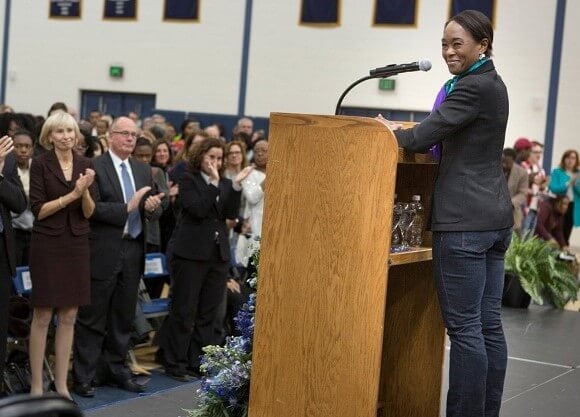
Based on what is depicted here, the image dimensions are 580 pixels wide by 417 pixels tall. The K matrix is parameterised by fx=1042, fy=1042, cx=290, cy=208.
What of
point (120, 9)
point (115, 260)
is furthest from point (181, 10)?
point (115, 260)

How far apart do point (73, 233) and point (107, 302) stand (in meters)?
0.73

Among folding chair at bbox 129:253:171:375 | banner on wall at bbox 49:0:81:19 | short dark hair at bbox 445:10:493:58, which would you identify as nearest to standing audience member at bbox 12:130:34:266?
folding chair at bbox 129:253:171:375

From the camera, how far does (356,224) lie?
3.63 meters

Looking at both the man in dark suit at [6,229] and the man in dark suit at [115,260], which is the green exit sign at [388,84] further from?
the man in dark suit at [6,229]

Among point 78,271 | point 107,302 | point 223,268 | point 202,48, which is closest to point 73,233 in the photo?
point 78,271

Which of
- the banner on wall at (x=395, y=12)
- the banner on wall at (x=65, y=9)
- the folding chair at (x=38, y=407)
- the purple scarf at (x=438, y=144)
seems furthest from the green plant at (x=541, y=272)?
the banner on wall at (x=65, y=9)

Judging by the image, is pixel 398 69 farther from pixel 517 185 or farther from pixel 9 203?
pixel 517 185

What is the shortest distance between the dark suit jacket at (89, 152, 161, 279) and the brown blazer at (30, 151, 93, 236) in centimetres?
26

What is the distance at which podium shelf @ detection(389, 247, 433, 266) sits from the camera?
3.64m

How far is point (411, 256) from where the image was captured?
3.79m

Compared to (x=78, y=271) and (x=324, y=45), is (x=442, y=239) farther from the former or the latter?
(x=324, y=45)

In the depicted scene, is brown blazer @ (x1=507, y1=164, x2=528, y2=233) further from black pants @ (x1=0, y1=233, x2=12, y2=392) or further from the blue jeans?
the blue jeans

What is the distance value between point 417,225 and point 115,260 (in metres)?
2.70

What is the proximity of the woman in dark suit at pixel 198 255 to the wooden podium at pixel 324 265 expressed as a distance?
299 centimetres
